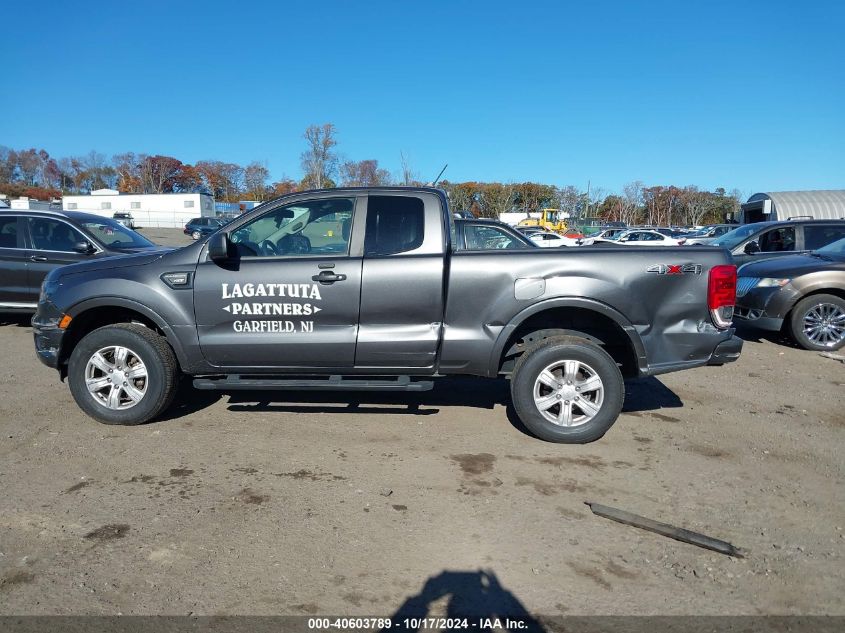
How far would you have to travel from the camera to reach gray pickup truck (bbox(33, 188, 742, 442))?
14.9 feet

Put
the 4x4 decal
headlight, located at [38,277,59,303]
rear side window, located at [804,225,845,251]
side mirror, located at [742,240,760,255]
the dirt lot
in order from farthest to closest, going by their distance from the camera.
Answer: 1. side mirror, located at [742,240,760,255]
2. rear side window, located at [804,225,845,251]
3. headlight, located at [38,277,59,303]
4. the 4x4 decal
5. the dirt lot

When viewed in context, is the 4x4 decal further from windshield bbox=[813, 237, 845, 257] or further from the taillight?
windshield bbox=[813, 237, 845, 257]

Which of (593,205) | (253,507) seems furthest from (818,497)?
(593,205)

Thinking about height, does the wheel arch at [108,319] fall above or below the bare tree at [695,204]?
below

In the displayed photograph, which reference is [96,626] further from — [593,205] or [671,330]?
[593,205]

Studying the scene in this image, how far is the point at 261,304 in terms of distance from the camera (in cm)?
471

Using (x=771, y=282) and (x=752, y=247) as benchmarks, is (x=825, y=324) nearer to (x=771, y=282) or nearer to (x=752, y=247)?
(x=771, y=282)

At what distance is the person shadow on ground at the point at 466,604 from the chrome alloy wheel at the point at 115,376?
3085mm

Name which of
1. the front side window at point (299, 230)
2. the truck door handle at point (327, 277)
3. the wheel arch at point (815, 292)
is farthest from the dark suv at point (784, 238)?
the truck door handle at point (327, 277)

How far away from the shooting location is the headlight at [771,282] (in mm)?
8031

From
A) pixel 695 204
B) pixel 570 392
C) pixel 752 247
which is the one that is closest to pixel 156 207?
pixel 695 204

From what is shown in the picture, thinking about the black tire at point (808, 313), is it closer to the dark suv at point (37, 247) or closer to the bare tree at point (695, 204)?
the dark suv at point (37, 247)

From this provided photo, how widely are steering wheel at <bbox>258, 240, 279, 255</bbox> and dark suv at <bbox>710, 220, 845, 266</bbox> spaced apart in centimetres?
820

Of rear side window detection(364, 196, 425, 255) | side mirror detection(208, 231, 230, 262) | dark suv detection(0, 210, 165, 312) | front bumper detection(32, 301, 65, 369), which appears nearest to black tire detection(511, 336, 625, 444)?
rear side window detection(364, 196, 425, 255)
